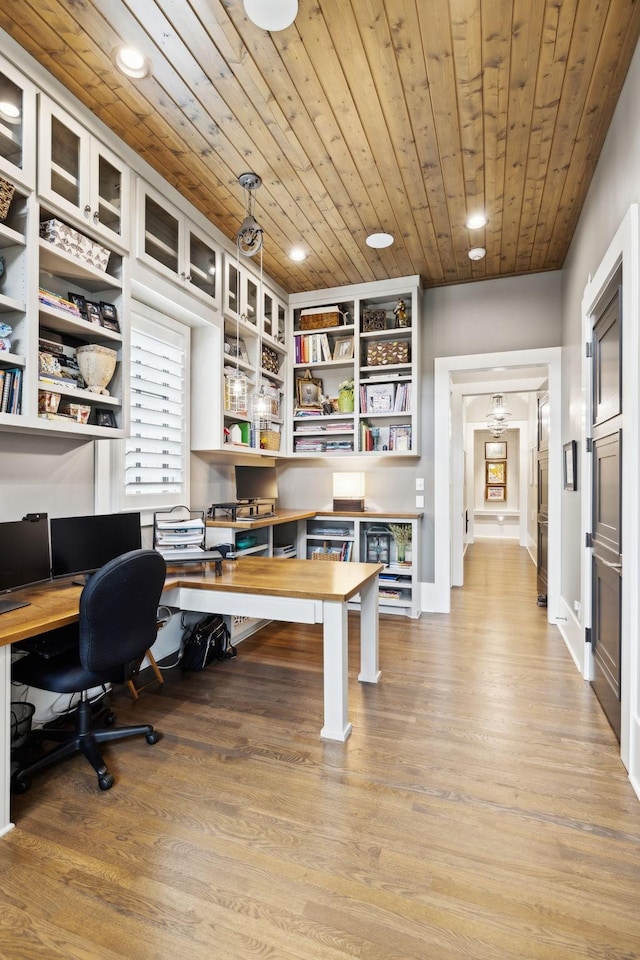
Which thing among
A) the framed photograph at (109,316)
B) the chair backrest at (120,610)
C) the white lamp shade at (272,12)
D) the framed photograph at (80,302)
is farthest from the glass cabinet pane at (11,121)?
the chair backrest at (120,610)

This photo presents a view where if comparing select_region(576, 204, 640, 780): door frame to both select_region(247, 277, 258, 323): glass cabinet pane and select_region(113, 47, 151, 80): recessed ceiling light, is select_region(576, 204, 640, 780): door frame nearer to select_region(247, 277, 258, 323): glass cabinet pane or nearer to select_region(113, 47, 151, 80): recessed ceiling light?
select_region(113, 47, 151, 80): recessed ceiling light

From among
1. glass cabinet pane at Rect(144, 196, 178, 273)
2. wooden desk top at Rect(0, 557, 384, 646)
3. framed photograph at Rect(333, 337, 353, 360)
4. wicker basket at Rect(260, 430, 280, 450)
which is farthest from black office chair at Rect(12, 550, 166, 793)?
framed photograph at Rect(333, 337, 353, 360)

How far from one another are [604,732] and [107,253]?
350 cm

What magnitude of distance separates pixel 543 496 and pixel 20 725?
472 cm

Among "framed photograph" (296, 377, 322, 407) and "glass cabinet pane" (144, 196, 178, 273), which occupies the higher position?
"glass cabinet pane" (144, 196, 178, 273)

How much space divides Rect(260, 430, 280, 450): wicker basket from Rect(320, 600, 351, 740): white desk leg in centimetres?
226

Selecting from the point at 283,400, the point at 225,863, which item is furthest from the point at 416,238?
the point at 225,863

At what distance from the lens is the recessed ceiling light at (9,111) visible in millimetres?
1982

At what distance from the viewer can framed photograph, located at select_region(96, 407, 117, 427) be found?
2.57 meters

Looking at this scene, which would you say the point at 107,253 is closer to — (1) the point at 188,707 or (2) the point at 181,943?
(1) the point at 188,707

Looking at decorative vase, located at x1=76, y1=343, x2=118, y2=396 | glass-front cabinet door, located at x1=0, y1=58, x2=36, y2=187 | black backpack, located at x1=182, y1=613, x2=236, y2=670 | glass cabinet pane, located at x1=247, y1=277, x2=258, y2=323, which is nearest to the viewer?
glass-front cabinet door, located at x1=0, y1=58, x2=36, y2=187

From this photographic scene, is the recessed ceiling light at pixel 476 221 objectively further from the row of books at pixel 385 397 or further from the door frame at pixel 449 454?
the row of books at pixel 385 397

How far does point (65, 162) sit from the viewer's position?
229cm

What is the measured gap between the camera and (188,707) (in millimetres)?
2729
